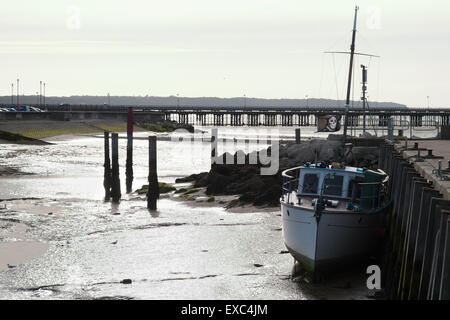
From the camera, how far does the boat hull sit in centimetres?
2312

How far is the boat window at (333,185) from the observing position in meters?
25.4

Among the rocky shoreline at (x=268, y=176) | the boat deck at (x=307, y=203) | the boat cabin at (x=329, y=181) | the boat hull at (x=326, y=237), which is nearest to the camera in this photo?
the boat hull at (x=326, y=237)

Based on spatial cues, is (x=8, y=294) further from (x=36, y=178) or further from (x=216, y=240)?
(x=36, y=178)

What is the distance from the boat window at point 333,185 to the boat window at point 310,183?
0.36 metres

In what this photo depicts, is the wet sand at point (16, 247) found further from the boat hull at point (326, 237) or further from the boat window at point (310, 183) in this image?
the boat window at point (310, 183)

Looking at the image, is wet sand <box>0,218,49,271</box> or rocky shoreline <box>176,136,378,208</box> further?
rocky shoreline <box>176,136,378,208</box>

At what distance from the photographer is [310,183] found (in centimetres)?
2592

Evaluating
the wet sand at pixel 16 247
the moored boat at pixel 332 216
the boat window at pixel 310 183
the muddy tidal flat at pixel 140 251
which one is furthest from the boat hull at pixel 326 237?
the wet sand at pixel 16 247

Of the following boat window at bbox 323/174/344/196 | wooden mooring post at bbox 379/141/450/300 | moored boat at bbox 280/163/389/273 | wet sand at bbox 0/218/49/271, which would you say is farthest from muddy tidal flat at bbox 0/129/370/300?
boat window at bbox 323/174/344/196

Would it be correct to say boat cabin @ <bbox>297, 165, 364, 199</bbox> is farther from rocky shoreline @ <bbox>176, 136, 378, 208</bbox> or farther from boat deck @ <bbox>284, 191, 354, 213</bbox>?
rocky shoreline @ <bbox>176, 136, 378, 208</bbox>

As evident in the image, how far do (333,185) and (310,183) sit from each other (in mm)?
808

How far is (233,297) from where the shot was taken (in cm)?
2206

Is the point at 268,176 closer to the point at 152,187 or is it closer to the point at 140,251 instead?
the point at 152,187

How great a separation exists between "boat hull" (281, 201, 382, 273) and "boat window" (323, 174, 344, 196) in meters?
1.38
